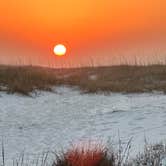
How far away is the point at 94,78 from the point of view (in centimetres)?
2223

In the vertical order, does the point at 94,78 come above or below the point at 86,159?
above

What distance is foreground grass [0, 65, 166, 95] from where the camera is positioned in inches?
694

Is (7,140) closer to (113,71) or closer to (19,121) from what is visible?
(19,121)

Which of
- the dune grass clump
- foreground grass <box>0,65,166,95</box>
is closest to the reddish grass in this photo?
the dune grass clump

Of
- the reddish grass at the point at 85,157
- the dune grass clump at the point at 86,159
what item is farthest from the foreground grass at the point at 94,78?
the reddish grass at the point at 85,157

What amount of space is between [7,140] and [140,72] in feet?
43.4

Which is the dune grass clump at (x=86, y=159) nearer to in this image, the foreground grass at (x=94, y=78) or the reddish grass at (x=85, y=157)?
the reddish grass at (x=85, y=157)

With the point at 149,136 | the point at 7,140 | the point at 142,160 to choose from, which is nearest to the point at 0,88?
the point at 7,140

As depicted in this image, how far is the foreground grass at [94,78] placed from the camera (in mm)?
17625

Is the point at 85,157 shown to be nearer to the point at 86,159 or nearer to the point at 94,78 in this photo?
the point at 86,159

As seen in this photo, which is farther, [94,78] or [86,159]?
[94,78]

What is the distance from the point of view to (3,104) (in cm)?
1420

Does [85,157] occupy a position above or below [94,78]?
below

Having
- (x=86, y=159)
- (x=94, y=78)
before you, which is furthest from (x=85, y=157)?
(x=94, y=78)
